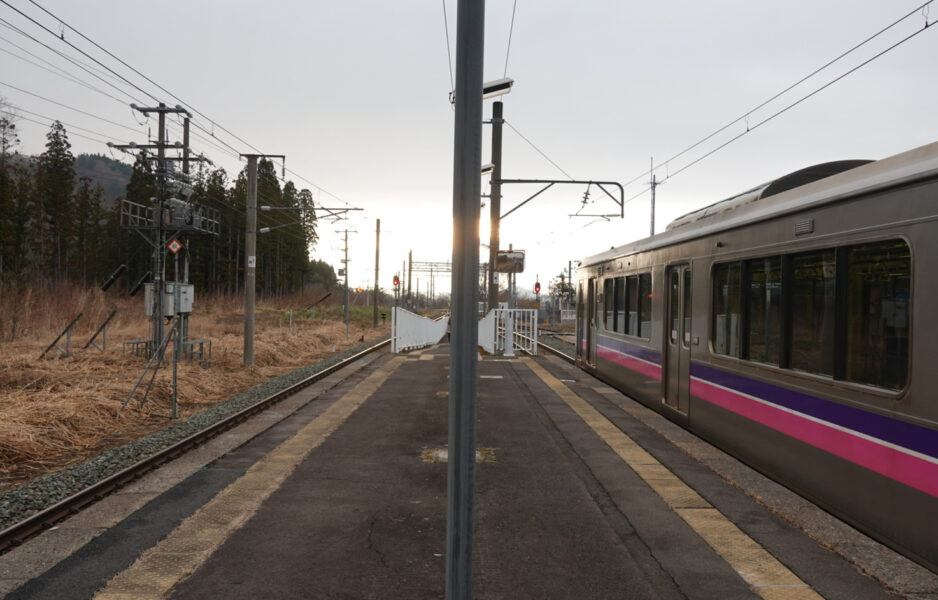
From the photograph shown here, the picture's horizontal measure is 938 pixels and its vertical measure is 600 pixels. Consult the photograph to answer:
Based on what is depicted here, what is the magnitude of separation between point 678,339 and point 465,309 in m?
7.33

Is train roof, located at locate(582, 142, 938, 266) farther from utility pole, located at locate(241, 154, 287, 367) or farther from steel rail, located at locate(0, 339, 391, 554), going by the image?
utility pole, located at locate(241, 154, 287, 367)

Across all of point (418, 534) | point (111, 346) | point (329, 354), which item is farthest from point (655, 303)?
point (111, 346)

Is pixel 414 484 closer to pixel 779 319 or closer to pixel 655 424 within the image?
pixel 779 319

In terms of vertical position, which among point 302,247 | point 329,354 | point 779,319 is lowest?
point 329,354

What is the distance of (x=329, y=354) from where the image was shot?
25.5 metres

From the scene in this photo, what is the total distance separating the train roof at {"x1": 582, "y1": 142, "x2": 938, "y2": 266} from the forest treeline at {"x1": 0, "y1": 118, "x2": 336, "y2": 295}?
2135 inches

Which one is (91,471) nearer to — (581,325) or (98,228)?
(581,325)

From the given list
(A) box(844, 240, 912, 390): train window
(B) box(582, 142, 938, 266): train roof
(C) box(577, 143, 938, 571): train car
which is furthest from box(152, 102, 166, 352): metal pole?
(A) box(844, 240, 912, 390): train window

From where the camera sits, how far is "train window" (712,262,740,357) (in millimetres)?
7539

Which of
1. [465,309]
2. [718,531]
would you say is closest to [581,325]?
[718,531]

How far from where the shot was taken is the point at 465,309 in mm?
2838

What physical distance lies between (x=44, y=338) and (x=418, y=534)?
69.1ft

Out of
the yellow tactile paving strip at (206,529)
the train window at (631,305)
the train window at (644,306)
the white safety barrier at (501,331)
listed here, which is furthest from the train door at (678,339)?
the white safety barrier at (501,331)

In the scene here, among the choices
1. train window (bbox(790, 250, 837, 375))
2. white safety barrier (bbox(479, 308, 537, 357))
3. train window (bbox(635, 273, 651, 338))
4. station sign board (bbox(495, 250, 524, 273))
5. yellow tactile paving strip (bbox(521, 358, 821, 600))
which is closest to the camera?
yellow tactile paving strip (bbox(521, 358, 821, 600))
